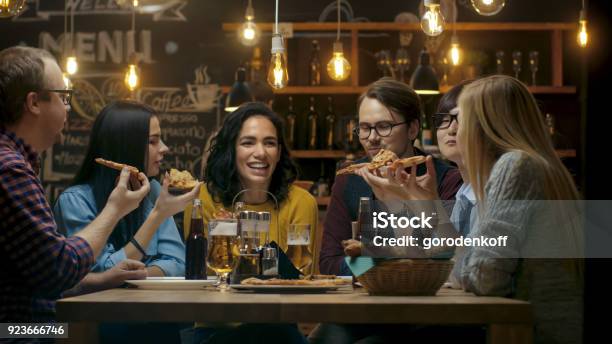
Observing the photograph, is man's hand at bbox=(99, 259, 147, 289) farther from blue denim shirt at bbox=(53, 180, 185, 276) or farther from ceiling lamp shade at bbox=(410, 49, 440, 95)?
ceiling lamp shade at bbox=(410, 49, 440, 95)

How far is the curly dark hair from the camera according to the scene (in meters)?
3.86

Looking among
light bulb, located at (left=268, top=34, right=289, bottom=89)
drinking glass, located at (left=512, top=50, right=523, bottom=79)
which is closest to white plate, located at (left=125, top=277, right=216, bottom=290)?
light bulb, located at (left=268, top=34, right=289, bottom=89)

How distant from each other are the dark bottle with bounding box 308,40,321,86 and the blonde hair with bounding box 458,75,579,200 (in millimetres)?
4510

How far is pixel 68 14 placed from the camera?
7.75m

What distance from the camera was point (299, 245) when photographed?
8.91 ft

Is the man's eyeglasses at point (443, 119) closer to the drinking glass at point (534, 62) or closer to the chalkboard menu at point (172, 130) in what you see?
the drinking glass at point (534, 62)

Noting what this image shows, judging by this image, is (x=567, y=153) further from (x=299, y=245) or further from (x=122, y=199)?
(x=122, y=199)

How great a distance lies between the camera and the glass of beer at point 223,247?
274 centimetres

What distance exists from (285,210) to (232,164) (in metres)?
0.31

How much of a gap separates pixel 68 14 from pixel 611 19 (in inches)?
269

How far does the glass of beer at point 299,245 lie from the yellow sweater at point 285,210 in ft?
2.95

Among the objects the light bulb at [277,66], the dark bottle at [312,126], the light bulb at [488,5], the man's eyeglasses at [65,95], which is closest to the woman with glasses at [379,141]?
the light bulb at [277,66]

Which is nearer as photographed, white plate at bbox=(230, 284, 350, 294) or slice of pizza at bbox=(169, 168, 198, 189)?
white plate at bbox=(230, 284, 350, 294)

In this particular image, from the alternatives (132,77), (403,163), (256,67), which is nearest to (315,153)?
(256,67)
